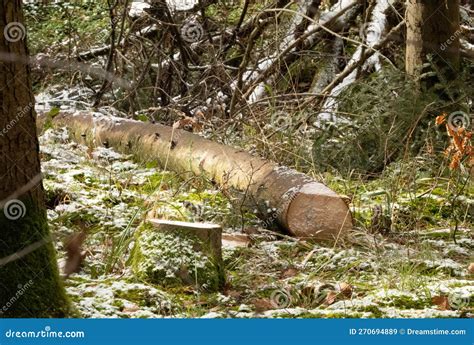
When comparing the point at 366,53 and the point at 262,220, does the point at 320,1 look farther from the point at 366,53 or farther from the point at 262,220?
the point at 262,220

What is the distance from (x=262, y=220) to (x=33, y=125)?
2.26 m

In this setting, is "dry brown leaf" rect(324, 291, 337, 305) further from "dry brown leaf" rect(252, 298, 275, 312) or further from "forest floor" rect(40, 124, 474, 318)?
"dry brown leaf" rect(252, 298, 275, 312)

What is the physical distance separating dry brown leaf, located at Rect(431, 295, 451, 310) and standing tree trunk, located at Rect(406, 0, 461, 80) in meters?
3.13

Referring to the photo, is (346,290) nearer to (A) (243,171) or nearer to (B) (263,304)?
(B) (263,304)

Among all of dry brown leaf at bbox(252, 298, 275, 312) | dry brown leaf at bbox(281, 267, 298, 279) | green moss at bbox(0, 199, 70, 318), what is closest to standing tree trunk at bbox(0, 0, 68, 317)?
green moss at bbox(0, 199, 70, 318)

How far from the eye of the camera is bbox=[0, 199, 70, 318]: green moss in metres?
3.42

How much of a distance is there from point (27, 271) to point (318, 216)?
204cm

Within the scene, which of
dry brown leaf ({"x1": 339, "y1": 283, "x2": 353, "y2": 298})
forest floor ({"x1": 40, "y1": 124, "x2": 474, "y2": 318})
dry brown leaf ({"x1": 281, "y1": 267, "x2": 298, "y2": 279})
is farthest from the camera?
dry brown leaf ({"x1": 281, "y1": 267, "x2": 298, "y2": 279})

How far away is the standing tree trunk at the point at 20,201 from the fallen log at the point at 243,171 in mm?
1877

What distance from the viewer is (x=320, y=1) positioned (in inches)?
354

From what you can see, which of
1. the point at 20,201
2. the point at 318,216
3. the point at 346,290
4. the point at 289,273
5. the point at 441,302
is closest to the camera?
the point at 20,201

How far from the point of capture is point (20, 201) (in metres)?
3.41

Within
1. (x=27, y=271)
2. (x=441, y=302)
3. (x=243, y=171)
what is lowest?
(x=441, y=302)

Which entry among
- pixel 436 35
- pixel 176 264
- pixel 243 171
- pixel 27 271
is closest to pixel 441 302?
pixel 176 264
